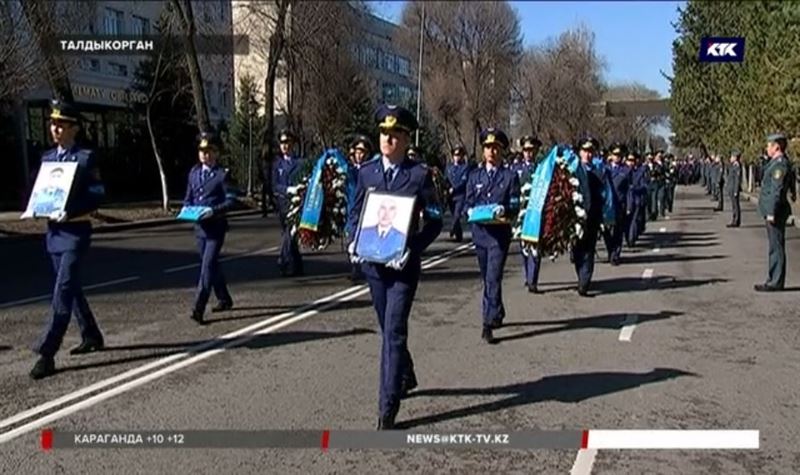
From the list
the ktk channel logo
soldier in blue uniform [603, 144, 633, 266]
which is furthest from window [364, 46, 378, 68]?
soldier in blue uniform [603, 144, 633, 266]

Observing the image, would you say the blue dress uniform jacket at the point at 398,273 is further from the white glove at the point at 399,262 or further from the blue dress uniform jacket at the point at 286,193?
the blue dress uniform jacket at the point at 286,193

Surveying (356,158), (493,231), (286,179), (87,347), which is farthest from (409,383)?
(286,179)

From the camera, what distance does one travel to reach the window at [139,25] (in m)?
53.4

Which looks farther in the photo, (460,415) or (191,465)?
(460,415)

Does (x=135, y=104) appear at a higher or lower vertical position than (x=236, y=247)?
higher

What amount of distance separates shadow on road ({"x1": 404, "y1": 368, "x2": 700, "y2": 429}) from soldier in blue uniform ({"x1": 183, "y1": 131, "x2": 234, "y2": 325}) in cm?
366

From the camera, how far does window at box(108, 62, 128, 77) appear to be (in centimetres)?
5060

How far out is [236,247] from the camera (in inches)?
773

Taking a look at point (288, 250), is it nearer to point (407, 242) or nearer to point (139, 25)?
point (407, 242)

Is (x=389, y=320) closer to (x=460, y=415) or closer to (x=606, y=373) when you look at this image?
(x=460, y=415)

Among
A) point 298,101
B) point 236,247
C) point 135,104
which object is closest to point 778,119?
point 236,247

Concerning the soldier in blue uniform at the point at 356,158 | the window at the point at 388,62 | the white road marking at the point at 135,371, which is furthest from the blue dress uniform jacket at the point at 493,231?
the window at the point at 388,62

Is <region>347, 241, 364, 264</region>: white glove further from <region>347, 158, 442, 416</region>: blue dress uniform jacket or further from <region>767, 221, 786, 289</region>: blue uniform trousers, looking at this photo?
<region>767, 221, 786, 289</region>: blue uniform trousers

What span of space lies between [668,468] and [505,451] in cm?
96
